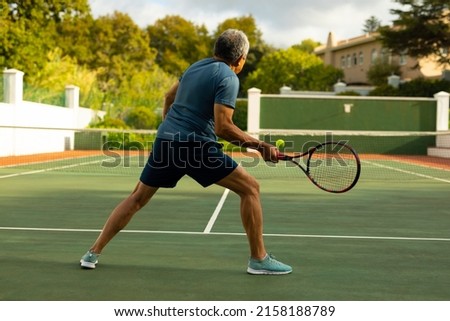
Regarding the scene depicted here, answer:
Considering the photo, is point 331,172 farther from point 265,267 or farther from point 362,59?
point 362,59

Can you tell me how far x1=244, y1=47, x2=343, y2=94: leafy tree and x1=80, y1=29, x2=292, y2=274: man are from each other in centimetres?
5844

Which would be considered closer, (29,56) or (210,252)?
(210,252)

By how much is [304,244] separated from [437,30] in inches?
1347

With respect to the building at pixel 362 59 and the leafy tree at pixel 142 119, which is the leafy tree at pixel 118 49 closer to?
the building at pixel 362 59

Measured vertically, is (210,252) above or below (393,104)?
below

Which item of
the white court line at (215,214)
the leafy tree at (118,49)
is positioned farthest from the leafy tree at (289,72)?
A: the white court line at (215,214)

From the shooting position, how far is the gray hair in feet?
18.0

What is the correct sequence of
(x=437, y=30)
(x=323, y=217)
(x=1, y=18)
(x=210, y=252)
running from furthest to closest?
(x=437, y=30), (x=1, y=18), (x=323, y=217), (x=210, y=252)

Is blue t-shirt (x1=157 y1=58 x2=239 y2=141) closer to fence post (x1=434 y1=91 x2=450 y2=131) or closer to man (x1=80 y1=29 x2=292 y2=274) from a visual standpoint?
man (x1=80 y1=29 x2=292 y2=274)

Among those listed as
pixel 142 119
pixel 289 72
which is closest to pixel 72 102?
pixel 142 119

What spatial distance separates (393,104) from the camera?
32594 millimetres

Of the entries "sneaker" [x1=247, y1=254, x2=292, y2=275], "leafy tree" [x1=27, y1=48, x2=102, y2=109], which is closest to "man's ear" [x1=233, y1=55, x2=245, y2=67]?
"sneaker" [x1=247, y1=254, x2=292, y2=275]
